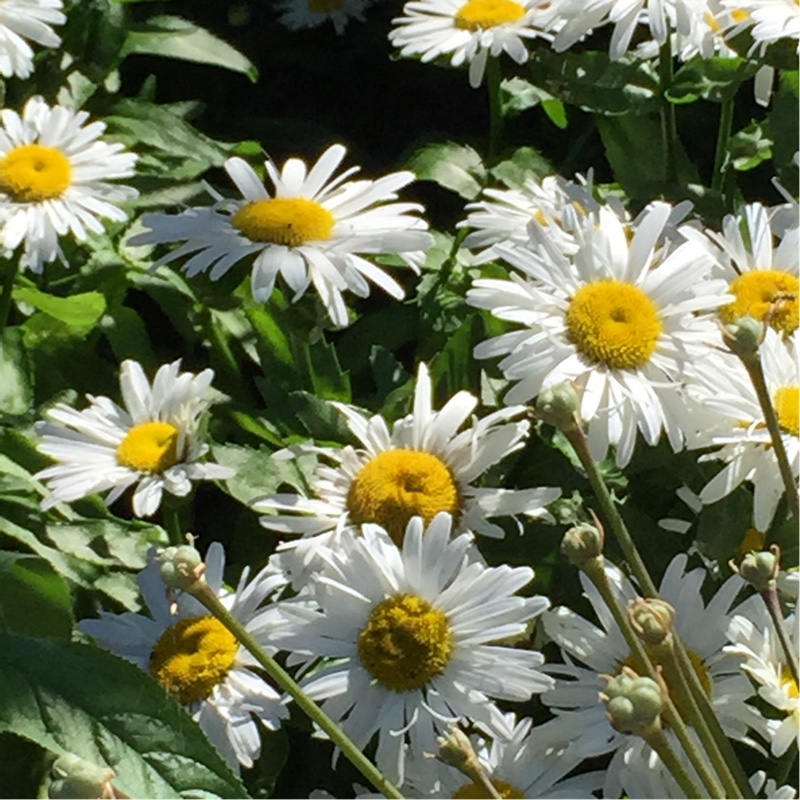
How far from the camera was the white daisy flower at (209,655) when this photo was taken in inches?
29.7

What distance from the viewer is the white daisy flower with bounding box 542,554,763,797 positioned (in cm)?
69

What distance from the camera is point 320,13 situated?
5.81ft

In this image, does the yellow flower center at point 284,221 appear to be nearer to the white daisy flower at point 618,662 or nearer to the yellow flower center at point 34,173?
the yellow flower center at point 34,173

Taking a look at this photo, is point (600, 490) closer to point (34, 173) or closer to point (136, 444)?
point (136, 444)

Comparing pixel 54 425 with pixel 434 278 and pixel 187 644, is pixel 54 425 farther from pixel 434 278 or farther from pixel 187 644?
pixel 434 278

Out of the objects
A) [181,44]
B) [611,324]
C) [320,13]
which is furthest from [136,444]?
[320,13]

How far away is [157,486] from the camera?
84 cm

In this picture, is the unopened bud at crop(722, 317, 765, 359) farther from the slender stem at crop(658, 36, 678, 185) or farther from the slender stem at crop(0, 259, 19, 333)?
the slender stem at crop(0, 259, 19, 333)

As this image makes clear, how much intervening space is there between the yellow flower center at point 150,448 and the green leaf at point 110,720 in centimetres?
23

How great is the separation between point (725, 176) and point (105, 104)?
688mm

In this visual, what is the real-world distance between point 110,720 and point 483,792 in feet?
0.71

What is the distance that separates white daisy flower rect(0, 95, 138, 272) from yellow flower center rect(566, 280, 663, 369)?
0.46 meters

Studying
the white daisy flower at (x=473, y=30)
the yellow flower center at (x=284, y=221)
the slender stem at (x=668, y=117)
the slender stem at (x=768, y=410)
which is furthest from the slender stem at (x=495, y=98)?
the slender stem at (x=768, y=410)

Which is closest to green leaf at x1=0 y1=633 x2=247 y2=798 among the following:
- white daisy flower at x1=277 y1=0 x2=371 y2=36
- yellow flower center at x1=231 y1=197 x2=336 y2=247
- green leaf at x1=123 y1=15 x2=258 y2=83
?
yellow flower center at x1=231 y1=197 x2=336 y2=247
